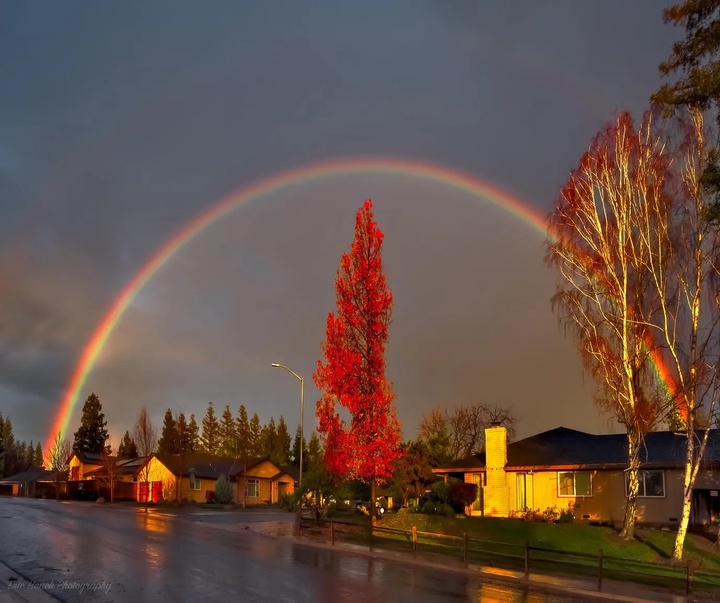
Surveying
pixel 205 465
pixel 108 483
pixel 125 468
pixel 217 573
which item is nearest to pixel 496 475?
pixel 217 573

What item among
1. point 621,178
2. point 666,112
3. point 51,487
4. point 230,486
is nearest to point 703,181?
point 666,112

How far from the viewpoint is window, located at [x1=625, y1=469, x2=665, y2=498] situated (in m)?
→ 34.1

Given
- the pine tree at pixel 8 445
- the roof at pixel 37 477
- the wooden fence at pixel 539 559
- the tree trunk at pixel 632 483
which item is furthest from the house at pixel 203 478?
the pine tree at pixel 8 445

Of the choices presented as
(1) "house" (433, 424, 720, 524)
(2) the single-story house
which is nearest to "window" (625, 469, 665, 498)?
(1) "house" (433, 424, 720, 524)

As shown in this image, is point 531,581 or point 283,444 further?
point 283,444

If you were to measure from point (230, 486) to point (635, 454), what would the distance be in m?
55.2

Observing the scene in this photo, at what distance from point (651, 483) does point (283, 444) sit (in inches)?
4361

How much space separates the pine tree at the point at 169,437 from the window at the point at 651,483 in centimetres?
12625

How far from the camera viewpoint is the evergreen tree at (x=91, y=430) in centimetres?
13375

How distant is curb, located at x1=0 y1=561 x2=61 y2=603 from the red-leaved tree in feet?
63.9

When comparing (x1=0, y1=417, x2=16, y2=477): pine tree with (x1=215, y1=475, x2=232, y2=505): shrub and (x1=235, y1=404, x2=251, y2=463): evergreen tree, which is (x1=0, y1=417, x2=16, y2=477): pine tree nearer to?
(x1=235, y1=404, x2=251, y2=463): evergreen tree

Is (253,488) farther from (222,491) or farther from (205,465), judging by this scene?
(222,491)

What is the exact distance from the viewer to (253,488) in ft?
263

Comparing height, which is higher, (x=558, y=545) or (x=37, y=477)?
(x=558, y=545)
